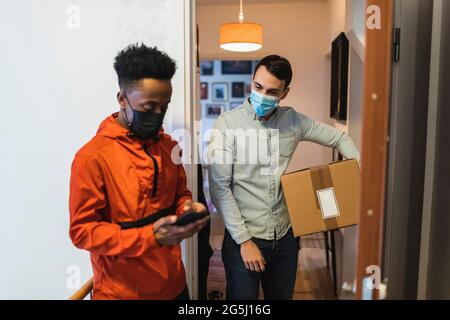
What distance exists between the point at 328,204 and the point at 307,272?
191cm

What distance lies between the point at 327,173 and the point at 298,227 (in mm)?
224

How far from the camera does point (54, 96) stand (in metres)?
1.45

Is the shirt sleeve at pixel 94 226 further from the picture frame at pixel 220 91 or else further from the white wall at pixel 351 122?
the picture frame at pixel 220 91

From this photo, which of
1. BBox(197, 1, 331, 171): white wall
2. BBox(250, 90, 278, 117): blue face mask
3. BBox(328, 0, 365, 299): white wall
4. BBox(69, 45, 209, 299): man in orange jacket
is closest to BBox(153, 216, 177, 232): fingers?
BBox(69, 45, 209, 299): man in orange jacket

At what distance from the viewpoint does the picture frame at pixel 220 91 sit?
248 inches

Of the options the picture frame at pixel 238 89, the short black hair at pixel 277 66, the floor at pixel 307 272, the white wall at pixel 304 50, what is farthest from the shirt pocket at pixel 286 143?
the picture frame at pixel 238 89

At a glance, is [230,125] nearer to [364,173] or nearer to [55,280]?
[364,173]

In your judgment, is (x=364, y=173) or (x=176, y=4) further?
(x=176, y=4)

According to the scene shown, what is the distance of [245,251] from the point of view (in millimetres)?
1370

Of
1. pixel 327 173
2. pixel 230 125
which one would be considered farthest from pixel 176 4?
pixel 327 173

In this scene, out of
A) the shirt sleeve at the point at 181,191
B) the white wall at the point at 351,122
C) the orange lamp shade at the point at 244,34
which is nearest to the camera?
the shirt sleeve at the point at 181,191

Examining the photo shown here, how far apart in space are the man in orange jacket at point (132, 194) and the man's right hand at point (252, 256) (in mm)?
329

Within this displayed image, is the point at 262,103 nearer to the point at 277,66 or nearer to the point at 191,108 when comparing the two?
the point at 277,66

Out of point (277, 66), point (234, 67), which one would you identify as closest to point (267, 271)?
point (277, 66)
